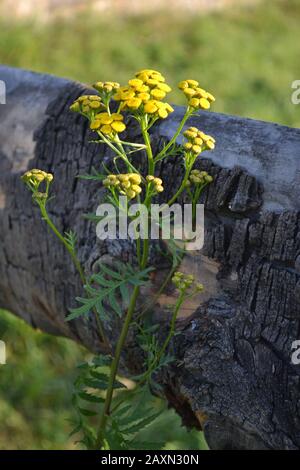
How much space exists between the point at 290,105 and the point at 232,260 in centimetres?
298

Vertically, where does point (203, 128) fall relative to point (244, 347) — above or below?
above

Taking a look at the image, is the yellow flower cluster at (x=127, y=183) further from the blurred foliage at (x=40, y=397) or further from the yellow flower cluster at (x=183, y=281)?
the blurred foliage at (x=40, y=397)

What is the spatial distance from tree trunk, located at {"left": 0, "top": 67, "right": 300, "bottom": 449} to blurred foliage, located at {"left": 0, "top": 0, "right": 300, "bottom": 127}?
246 centimetres

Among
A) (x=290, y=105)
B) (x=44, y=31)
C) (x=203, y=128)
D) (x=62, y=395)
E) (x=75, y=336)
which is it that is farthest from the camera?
(x=44, y=31)

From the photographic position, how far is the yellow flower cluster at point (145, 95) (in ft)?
4.20

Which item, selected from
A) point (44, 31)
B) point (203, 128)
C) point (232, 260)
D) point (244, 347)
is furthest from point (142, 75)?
point (44, 31)

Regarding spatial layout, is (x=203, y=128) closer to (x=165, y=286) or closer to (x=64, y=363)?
(x=165, y=286)

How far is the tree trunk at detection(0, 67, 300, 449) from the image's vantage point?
132cm

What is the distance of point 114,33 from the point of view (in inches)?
185

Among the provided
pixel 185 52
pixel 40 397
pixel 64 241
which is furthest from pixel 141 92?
pixel 185 52

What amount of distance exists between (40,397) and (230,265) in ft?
4.98

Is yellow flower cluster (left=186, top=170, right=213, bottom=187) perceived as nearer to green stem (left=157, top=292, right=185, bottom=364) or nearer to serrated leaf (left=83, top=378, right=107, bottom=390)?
green stem (left=157, top=292, right=185, bottom=364)

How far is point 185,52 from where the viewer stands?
15.3ft

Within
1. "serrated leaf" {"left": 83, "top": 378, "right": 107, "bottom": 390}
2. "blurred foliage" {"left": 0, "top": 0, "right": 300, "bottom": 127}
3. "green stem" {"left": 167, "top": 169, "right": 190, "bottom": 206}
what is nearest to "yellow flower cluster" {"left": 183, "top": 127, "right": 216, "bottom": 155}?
"green stem" {"left": 167, "top": 169, "right": 190, "bottom": 206}
